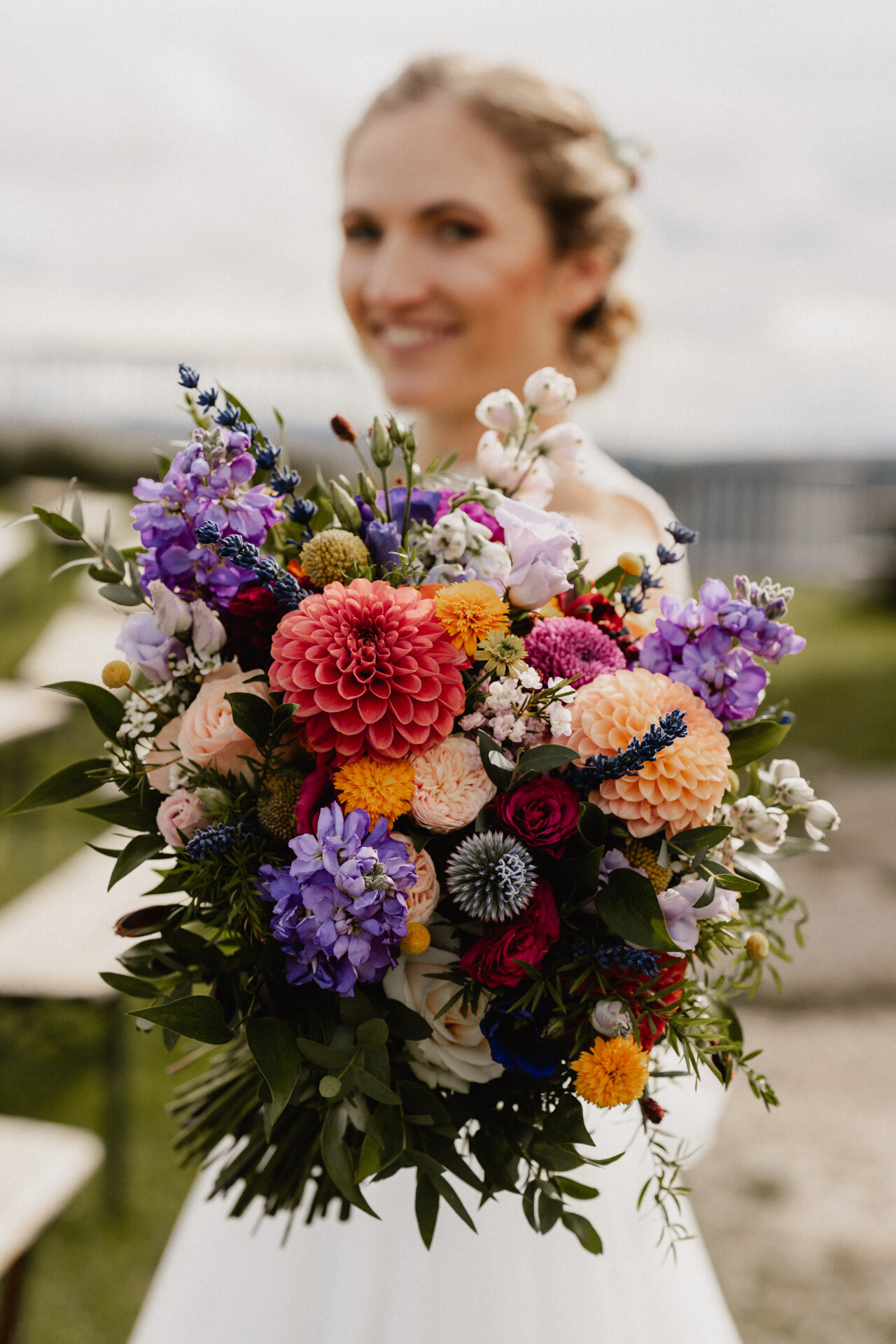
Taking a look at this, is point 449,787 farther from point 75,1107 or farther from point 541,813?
point 75,1107

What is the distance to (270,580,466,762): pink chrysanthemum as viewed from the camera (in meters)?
0.86

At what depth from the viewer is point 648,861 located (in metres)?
0.95

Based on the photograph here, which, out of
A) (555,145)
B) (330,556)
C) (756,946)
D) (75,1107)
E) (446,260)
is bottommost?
(75,1107)

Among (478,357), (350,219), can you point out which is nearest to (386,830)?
(478,357)

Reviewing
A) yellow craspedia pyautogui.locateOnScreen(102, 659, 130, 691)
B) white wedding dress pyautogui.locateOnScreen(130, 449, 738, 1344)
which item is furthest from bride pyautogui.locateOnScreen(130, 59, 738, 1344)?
yellow craspedia pyautogui.locateOnScreen(102, 659, 130, 691)

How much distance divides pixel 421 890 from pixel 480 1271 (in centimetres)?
87

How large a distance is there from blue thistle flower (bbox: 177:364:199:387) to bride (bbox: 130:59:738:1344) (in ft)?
2.01

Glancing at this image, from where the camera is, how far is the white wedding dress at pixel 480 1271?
1.47m

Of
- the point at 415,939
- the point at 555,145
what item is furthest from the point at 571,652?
the point at 555,145

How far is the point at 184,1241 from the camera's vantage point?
1.68 m

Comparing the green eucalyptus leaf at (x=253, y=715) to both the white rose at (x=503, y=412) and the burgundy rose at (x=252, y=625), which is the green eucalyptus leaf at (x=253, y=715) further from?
the white rose at (x=503, y=412)

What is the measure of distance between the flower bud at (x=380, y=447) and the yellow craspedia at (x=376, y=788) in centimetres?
30

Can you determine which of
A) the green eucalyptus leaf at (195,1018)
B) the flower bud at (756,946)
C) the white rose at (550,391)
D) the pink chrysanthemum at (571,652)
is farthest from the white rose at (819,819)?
the green eucalyptus leaf at (195,1018)

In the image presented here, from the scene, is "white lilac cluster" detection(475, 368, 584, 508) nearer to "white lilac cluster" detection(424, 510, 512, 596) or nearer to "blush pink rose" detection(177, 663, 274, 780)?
"white lilac cluster" detection(424, 510, 512, 596)
